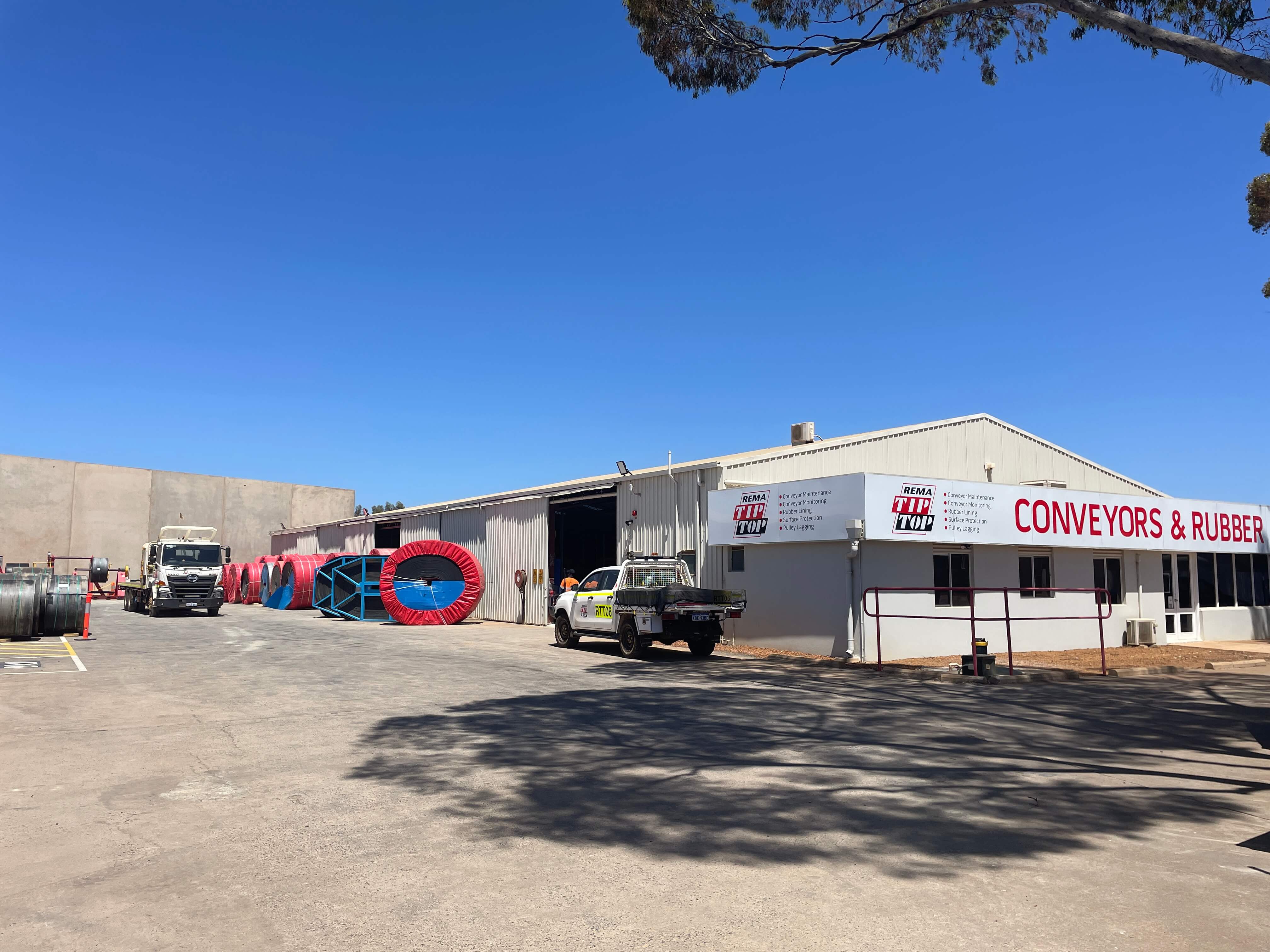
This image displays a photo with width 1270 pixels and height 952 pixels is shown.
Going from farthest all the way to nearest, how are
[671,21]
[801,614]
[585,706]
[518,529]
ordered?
[518,529], [801,614], [671,21], [585,706]

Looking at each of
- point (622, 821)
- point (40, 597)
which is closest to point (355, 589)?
point (40, 597)

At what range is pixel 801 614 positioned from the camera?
19734mm

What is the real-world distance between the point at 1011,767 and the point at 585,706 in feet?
17.9

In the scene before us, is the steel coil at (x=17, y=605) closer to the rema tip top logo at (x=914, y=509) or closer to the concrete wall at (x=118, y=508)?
the rema tip top logo at (x=914, y=509)

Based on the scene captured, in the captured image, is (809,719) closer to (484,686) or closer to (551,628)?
(484,686)

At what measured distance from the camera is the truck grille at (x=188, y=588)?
30578mm

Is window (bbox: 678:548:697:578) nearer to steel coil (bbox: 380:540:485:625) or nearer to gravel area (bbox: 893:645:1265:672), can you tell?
gravel area (bbox: 893:645:1265:672)

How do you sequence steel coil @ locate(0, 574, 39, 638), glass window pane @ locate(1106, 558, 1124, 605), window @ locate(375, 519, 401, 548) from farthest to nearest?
window @ locate(375, 519, 401, 548), glass window pane @ locate(1106, 558, 1124, 605), steel coil @ locate(0, 574, 39, 638)

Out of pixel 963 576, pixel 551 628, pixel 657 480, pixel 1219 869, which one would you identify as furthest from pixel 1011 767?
pixel 551 628

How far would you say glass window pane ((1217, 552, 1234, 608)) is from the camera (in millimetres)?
27359

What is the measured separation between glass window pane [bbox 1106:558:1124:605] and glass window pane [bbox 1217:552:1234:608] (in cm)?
504

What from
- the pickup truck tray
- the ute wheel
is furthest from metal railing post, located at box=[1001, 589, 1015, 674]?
the ute wheel

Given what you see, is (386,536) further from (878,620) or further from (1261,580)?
(1261,580)

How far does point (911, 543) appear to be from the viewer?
64.8ft
